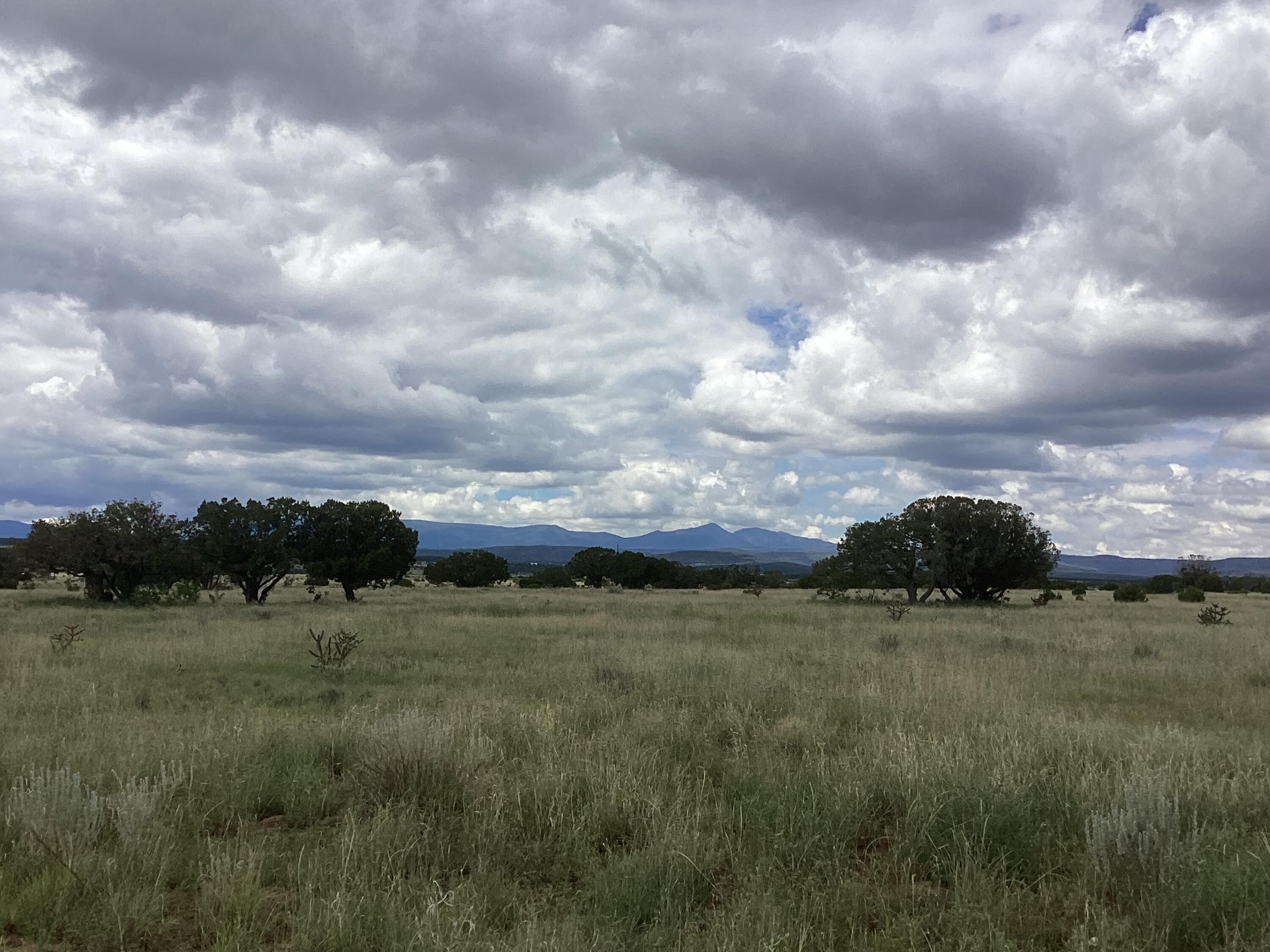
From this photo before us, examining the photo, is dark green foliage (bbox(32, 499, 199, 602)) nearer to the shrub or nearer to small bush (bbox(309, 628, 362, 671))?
small bush (bbox(309, 628, 362, 671))

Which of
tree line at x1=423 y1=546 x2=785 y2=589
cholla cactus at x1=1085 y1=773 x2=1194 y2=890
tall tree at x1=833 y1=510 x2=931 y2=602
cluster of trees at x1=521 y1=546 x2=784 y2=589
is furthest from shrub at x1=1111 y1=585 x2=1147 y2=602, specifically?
cholla cactus at x1=1085 y1=773 x2=1194 y2=890

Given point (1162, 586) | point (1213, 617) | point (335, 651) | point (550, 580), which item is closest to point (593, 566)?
point (550, 580)

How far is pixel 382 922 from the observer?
4395mm

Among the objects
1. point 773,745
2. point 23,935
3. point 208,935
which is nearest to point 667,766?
point 773,745

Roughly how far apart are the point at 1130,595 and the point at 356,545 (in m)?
48.9

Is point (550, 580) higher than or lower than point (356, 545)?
lower

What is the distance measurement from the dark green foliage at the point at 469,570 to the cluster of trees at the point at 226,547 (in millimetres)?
26631

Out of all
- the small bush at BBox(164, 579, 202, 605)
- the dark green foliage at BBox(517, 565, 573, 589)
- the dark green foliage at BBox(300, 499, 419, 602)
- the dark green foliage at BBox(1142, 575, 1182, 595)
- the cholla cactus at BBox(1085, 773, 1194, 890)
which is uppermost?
the dark green foliage at BBox(300, 499, 419, 602)

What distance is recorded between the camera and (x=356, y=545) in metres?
43.1

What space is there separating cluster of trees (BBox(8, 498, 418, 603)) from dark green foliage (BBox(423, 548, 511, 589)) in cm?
2663

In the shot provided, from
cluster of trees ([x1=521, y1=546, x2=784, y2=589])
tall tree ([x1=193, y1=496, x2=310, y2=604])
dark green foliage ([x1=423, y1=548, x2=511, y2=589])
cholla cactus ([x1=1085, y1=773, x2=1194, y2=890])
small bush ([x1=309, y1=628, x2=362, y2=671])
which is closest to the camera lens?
cholla cactus ([x1=1085, y1=773, x2=1194, y2=890])

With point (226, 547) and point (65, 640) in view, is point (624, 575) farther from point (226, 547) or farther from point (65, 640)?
point (65, 640)

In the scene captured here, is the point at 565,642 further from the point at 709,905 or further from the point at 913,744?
the point at 709,905

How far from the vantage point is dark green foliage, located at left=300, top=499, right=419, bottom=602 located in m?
41.3
